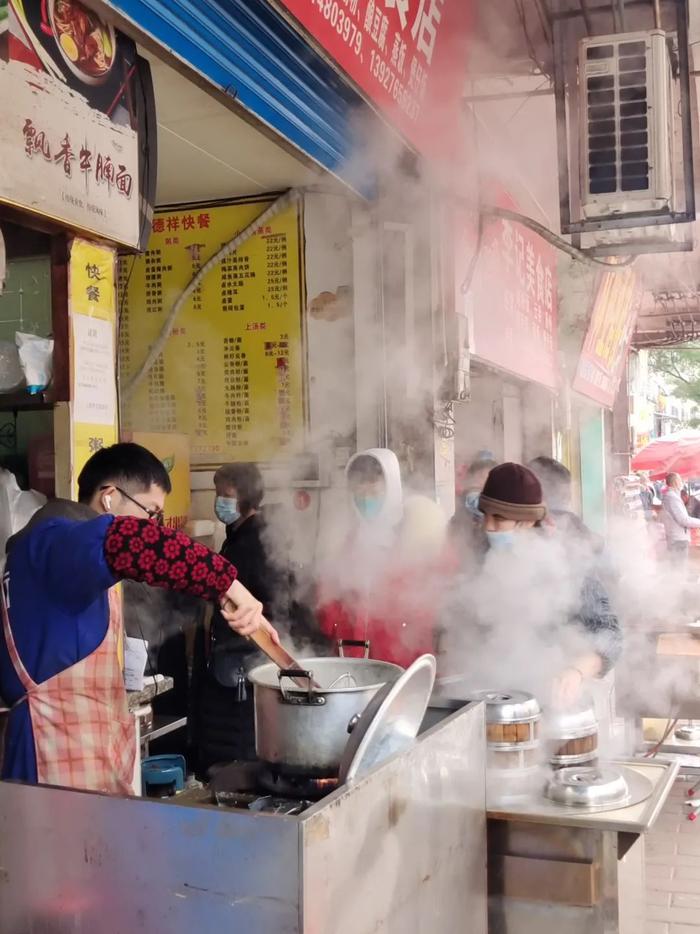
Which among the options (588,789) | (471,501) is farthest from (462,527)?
(588,789)

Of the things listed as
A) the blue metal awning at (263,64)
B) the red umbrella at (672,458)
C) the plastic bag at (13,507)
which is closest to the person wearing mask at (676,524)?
the red umbrella at (672,458)

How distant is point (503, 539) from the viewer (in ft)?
9.98

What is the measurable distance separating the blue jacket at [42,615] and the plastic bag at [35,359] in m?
0.46

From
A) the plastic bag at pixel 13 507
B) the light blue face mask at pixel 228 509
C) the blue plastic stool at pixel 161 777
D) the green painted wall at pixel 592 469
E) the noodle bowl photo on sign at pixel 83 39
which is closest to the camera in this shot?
the noodle bowl photo on sign at pixel 83 39

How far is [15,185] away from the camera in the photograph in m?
2.02

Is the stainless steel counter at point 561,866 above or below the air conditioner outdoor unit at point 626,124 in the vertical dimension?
below

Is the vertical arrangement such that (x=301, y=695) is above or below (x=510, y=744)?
above

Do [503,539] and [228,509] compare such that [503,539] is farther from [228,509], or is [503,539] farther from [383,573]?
[228,509]

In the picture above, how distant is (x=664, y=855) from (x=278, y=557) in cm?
250

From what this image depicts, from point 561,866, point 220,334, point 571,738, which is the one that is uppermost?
point 220,334

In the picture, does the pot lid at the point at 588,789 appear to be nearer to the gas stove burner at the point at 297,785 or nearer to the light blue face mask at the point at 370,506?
the gas stove burner at the point at 297,785

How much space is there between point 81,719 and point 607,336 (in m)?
7.67

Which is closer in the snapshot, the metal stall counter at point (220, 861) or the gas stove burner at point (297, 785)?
the metal stall counter at point (220, 861)

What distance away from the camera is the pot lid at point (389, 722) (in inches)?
62.2
